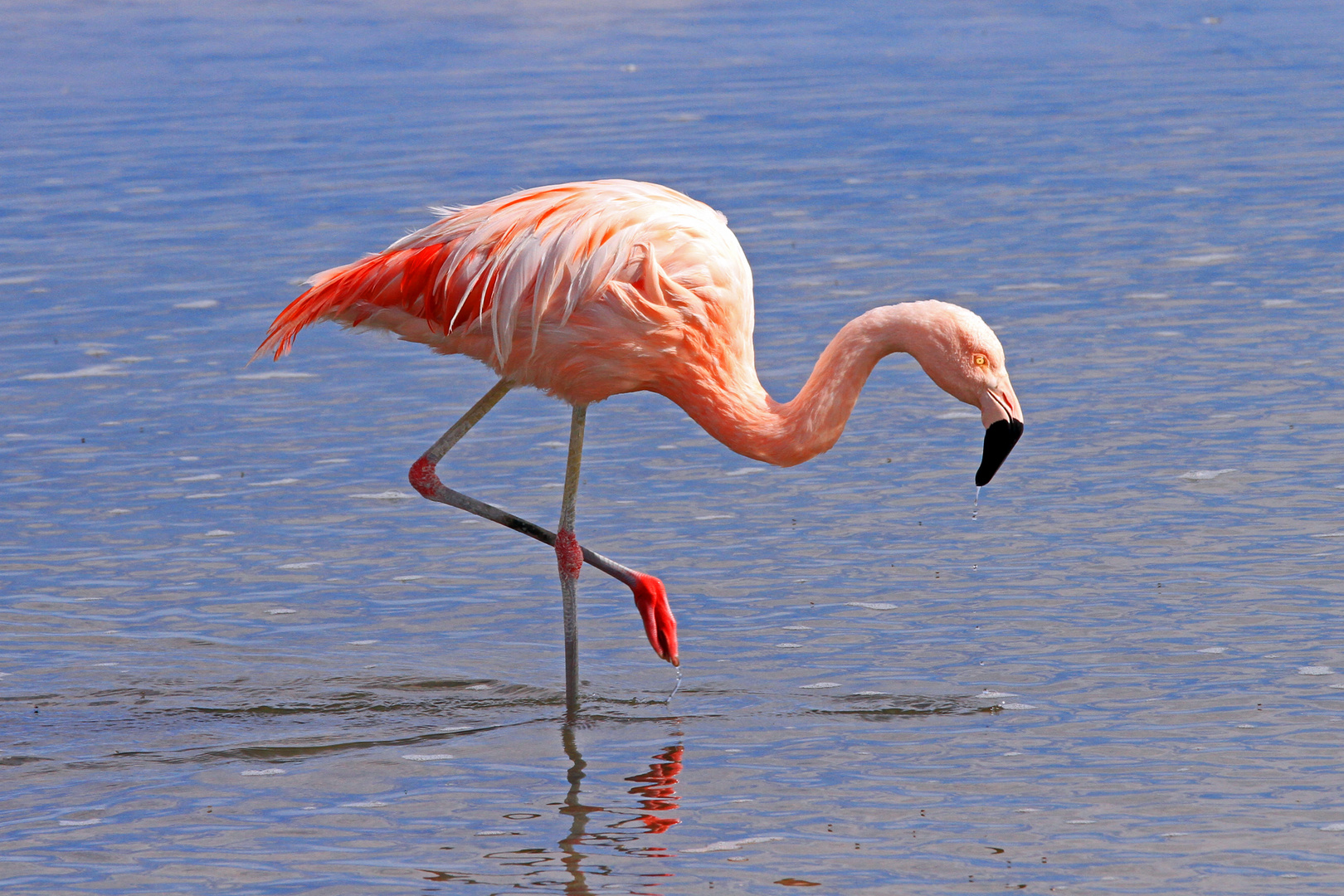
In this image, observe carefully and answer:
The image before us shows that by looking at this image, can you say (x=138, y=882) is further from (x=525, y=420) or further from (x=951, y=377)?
(x=525, y=420)

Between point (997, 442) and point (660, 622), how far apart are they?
1.12m

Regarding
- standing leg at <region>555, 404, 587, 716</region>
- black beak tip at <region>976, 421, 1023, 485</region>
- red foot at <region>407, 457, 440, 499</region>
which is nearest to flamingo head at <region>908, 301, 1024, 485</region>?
black beak tip at <region>976, 421, 1023, 485</region>

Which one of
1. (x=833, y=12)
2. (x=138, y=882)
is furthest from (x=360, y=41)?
(x=138, y=882)

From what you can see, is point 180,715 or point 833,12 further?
point 833,12

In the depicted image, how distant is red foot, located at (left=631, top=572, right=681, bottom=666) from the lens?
5797 mm

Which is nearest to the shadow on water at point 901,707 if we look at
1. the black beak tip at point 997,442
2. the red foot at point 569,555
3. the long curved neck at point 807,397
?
the black beak tip at point 997,442

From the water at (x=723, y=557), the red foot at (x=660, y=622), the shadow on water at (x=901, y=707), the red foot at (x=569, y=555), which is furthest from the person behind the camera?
the red foot at (x=569, y=555)

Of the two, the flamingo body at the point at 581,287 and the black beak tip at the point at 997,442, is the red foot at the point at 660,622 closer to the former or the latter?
the flamingo body at the point at 581,287

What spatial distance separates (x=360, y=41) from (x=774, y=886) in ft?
57.6

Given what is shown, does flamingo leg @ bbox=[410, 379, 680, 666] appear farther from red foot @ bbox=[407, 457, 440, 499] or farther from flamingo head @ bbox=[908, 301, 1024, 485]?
flamingo head @ bbox=[908, 301, 1024, 485]

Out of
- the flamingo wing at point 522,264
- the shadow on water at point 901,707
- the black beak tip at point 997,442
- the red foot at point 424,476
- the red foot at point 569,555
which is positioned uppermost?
the flamingo wing at point 522,264

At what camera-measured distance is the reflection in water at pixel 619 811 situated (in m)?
4.68

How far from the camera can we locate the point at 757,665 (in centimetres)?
596

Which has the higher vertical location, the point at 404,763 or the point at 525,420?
the point at 525,420
